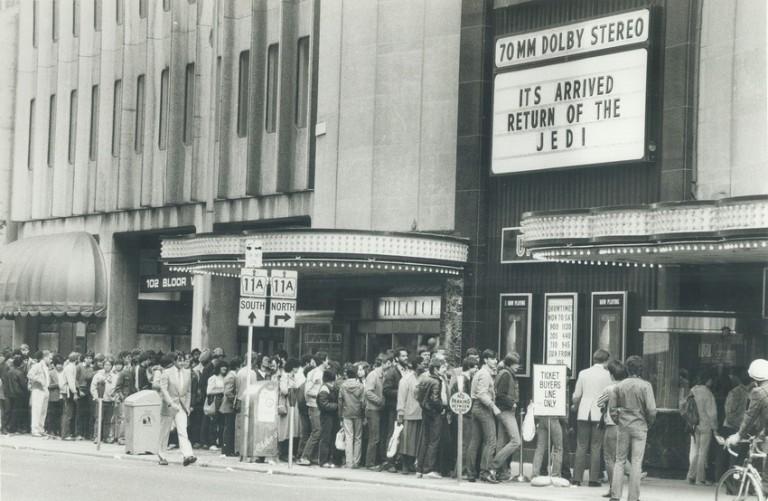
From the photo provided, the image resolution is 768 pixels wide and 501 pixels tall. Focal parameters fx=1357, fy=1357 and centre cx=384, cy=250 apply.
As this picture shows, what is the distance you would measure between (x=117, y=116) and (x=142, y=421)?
1686cm

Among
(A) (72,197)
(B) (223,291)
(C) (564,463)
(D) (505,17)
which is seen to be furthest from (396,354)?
(A) (72,197)

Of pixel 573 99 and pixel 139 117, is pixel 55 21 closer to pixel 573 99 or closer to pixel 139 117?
pixel 139 117

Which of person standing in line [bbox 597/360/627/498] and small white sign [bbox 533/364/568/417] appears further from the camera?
small white sign [bbox 533/364/568/417]

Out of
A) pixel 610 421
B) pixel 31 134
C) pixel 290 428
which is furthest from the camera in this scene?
pixel 31 134

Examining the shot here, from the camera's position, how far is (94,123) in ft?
137

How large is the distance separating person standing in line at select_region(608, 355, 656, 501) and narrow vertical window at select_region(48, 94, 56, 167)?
96.3ft

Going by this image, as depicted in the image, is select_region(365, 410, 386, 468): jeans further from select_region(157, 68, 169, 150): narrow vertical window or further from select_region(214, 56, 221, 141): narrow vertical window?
select_region(157, 68, 169, 150): narrow vertical window

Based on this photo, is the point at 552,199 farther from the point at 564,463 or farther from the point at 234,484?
the point at 234,484

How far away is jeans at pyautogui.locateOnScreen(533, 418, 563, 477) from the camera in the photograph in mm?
21094

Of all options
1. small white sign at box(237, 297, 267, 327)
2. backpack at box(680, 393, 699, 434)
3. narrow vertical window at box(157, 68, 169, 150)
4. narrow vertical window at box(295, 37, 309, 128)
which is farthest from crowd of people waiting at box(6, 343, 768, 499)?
narrow vertical window at box(157, 68, 169, 150)

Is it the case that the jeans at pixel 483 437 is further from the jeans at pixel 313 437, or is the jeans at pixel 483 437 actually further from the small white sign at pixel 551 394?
the jeans at pixel 313 437

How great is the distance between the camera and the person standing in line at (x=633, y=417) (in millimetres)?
18062

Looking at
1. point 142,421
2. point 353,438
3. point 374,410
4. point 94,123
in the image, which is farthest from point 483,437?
point 94,123

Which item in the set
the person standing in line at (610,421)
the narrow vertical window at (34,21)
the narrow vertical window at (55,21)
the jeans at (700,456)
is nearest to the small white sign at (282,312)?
the person standing in line at (610,421)
